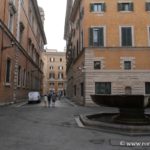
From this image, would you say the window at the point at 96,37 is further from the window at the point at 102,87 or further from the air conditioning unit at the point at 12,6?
the air conditioning unit at the point at 12,6

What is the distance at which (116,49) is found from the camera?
2958cm

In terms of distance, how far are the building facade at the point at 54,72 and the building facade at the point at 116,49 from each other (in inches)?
2470

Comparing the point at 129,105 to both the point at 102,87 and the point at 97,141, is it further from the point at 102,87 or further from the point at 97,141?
the point at 102,87

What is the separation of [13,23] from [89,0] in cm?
856

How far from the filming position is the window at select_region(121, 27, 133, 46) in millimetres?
29516

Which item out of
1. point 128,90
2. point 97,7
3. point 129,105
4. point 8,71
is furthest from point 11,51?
point 129,105

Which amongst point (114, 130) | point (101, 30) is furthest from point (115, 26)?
point (114, 130)

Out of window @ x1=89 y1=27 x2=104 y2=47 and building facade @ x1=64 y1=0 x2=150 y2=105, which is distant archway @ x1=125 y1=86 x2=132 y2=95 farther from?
window @ x1=89 y1=27 x2=104 y2=47

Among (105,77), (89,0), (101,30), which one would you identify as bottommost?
(105,77)

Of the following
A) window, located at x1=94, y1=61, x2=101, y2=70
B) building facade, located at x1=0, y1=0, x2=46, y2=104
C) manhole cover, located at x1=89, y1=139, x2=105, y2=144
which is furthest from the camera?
window, located at x1=94, y1=61, x2=101, y2=70

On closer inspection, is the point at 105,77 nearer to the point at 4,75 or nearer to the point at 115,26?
the point at 115,26

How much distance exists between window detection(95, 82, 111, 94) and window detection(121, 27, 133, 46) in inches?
179

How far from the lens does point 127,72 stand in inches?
1149

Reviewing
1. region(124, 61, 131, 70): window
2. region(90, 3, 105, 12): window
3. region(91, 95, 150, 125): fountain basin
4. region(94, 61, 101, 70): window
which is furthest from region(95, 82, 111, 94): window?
region(91, 95, 150, 125): fountain basin
